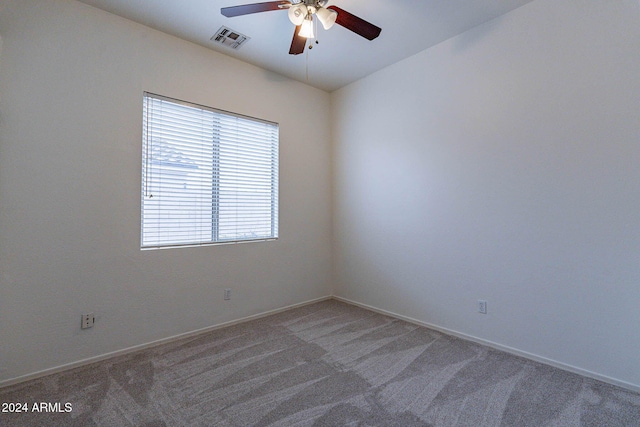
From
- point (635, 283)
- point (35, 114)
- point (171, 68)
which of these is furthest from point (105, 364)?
point (635, 283)

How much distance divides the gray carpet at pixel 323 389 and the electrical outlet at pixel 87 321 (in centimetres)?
31

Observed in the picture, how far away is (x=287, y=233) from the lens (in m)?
3.69

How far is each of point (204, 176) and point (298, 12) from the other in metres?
1.79

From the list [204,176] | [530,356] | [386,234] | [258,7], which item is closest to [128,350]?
[204,176]

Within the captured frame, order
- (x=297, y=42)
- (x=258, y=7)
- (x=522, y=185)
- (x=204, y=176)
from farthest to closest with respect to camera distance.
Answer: (x=204, y=176) < (x=522, y=185) < (x=297, y=42) < (x=258, y=7)

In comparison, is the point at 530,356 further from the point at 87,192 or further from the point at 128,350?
the point at 87,192

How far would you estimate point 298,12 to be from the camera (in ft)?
6.61

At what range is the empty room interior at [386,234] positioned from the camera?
6.50 feet

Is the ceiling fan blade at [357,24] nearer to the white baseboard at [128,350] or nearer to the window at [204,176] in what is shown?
the window at [204,176]

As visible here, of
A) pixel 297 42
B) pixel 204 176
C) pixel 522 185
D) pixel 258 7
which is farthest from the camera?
pixel 204 176

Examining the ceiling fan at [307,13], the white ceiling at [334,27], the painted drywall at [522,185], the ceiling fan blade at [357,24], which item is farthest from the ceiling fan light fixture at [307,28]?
the painted drywall at [522,185]

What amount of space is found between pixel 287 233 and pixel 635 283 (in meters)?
3.08

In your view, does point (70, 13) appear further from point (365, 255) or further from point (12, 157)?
point (365, 255)

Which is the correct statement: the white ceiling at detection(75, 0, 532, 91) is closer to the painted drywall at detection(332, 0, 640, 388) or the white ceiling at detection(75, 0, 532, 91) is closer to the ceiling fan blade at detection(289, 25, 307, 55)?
the painted drywall at detection(332, 0, 640, 388)
